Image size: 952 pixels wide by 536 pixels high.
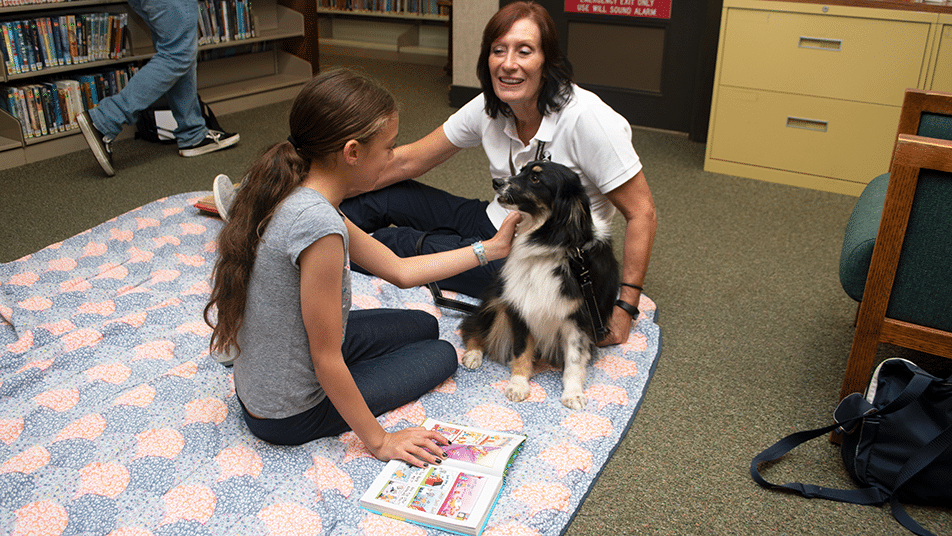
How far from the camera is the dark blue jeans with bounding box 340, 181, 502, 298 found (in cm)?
254

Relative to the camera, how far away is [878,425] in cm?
160

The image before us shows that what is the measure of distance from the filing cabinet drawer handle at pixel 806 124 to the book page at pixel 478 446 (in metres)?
2.80

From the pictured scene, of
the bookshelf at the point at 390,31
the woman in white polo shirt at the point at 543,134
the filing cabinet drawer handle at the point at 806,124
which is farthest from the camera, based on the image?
the bookshelf at the point at 390,31

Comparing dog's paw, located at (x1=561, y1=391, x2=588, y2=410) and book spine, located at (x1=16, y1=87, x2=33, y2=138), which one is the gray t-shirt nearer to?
dog's paw, located at (x1=561, y1=391, x2=588, y2=410)

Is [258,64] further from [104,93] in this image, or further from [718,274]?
[718,274]

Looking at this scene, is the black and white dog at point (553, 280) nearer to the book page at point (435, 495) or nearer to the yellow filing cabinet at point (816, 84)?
the book page at point (435, 495)

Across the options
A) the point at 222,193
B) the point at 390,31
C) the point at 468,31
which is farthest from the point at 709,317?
the point at 390,31

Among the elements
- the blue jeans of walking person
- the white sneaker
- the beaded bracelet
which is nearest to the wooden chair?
the beaded bracelet

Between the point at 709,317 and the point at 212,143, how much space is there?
316 cm

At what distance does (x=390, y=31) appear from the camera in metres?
7.71

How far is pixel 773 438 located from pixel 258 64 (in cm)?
495

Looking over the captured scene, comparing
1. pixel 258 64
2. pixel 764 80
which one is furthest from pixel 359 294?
pixel 258 64

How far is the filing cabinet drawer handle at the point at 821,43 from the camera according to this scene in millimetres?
3479

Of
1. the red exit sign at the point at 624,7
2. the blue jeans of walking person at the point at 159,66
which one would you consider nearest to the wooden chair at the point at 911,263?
the red exit sign at the point at 624,7
